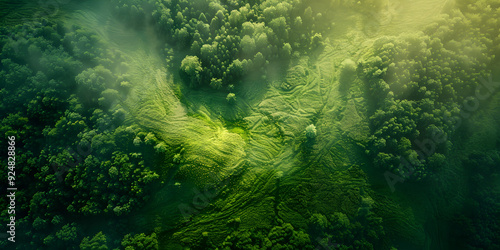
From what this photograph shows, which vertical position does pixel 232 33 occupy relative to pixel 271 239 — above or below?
above

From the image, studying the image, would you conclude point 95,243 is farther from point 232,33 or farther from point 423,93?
point 423,93

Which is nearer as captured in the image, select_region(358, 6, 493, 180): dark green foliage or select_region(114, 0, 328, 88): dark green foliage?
select_region(358, 6, 493, 180): dark green foliage

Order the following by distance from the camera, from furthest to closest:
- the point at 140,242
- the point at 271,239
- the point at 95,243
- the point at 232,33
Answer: the point at 232,33
the point at 271,239
the point at 140,242
the point at 95,243

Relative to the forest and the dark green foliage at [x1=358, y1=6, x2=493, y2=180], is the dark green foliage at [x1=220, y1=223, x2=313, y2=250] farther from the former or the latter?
the dark green foliage at [x1=358, y1=6, x2=493, y2=180]

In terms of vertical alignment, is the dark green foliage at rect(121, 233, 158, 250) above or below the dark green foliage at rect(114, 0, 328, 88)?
below

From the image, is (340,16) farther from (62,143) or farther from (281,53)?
(62,143)

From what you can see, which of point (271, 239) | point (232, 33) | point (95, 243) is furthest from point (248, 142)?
point (95, 243)

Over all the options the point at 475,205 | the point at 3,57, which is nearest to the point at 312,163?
the point at 475,205

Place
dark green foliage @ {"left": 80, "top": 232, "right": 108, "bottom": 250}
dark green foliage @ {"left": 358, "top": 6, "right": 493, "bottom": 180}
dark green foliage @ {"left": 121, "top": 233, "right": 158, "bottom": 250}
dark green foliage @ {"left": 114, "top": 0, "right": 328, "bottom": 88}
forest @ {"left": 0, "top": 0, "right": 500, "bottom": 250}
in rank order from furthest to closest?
dark green foliage @ {"left": 114, "top": 0, "right": 328, "bottom": 88}, dark green foliage @ {"left": 358, "top": 6, "right": 493, "bottom": 180}, forest @ {"left": 0, "top": 0, "right": 500, "bottom": 250}, dark green foliage @ {"left": 121, "top": 233, "right": 158, "bottom": 250}, dark green foliage @ {"left": 80, "top": 232, "right": 108, "bottom": 250}

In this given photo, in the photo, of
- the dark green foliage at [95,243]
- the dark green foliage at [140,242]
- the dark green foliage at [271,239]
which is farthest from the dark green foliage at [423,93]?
the dark green foliage at [95,243]

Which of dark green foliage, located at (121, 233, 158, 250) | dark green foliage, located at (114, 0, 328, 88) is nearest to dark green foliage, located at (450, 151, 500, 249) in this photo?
dark green foliage, located at (114, 0, 328, 88)
